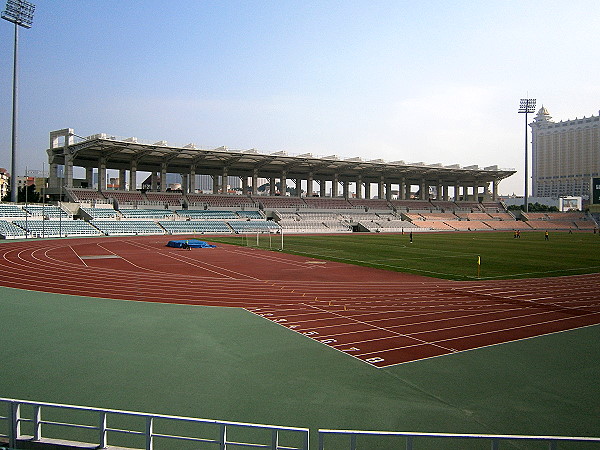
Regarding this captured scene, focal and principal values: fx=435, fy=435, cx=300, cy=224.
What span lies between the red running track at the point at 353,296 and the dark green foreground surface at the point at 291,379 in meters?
0.83

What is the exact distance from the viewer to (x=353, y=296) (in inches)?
612

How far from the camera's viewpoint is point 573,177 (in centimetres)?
15275

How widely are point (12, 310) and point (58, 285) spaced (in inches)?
183

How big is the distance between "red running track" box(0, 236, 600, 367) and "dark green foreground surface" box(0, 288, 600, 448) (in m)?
0.83

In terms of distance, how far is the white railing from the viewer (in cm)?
454

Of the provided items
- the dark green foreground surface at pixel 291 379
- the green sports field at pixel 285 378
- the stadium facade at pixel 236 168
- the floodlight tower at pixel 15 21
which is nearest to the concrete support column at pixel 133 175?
the stadium facade at pixel 236 168

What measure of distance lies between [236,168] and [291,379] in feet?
229

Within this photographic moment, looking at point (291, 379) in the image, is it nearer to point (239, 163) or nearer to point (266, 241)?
point (266, 241)

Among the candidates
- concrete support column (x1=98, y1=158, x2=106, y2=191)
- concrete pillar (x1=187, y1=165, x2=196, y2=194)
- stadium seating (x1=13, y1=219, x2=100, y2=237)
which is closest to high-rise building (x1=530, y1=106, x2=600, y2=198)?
concrete pillar (x1=187, y1=165, x2=196, y2=194)

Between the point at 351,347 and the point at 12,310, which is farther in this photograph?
the point at 12,310

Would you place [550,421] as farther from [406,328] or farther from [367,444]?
[406,328]

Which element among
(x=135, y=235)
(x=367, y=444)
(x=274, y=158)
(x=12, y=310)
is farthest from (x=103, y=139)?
(x=367, y=444)

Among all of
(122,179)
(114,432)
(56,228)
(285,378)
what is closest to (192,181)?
(122,179)

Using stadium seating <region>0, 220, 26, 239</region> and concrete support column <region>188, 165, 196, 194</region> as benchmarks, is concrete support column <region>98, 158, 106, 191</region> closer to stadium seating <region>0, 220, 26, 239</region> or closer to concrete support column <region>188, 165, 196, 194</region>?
concrete support column <region>188, 165, 196, 194</region>
